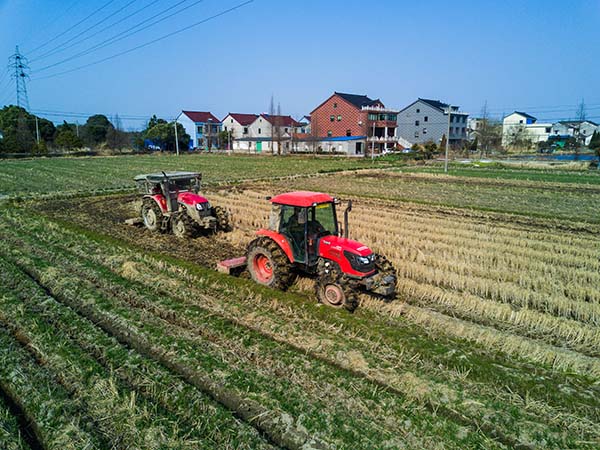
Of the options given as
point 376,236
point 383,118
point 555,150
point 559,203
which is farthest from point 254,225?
point 555,150

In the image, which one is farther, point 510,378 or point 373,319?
point 373,319

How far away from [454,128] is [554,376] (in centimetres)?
7411

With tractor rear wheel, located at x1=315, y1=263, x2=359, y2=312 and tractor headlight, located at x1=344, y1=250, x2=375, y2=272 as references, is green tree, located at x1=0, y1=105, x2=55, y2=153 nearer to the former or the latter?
tractor rear wheel, located at x1=315, y1=263, x2=359, y2=312

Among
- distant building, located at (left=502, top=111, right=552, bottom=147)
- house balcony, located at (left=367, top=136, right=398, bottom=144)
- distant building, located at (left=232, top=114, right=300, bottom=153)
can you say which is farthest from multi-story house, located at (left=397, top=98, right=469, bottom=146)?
distant building, located at (left=232, top=114, right=300, bottom=153)

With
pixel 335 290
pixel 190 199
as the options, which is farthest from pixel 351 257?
pixel 190 199

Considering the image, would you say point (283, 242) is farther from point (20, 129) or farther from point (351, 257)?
point (20, 129)

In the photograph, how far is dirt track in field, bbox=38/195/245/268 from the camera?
11.2 meters

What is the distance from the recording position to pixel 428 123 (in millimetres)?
69688

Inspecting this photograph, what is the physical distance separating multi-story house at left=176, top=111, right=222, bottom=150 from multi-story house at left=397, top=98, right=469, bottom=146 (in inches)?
1466

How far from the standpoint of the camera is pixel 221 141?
80062 millimetres

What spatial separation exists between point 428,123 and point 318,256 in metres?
68.1

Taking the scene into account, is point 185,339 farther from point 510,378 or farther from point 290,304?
point 510,378

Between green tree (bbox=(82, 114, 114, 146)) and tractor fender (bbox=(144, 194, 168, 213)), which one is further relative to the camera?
green tree (bbox=(82, 114, 114, 146))

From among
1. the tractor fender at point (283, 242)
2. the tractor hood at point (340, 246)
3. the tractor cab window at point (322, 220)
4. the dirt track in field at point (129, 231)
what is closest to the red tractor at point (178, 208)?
the dirt track in field at point (129, 231)
